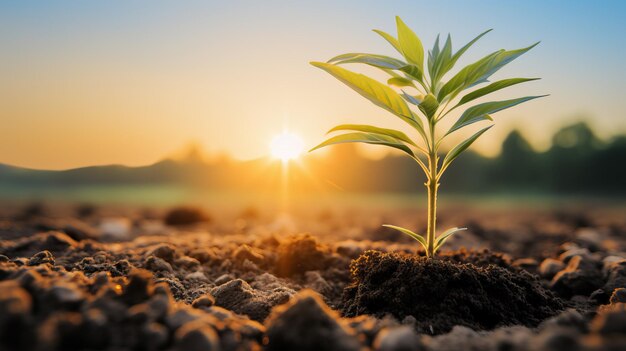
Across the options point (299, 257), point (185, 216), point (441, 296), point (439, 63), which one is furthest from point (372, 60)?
point (185, 216)

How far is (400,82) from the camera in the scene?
2.85 metres

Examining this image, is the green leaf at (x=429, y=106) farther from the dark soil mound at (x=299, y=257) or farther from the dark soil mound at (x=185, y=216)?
the dark soil mound at (x=185, y=216)

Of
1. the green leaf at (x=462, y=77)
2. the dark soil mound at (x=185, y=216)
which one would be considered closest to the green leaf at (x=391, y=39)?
the green leaf at (x=462, y=77)

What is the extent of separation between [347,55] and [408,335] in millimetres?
1836

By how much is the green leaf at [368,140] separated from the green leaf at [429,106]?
25 centimetres

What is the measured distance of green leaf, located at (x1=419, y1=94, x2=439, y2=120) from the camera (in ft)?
8.61

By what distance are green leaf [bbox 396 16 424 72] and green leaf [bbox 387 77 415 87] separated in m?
0.14

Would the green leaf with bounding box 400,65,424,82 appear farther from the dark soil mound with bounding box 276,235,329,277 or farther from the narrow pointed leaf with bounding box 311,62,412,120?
the dark soil mound with bounding box 276,235,329,277

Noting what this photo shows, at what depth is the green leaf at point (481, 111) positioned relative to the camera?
2.74 m

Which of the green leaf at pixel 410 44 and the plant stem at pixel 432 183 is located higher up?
the green leaf at pixel 410 44

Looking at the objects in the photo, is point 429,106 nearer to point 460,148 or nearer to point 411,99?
point 411,99

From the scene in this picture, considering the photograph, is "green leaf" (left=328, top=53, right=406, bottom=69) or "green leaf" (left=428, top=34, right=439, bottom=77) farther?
"green leaf" (left=428, top=34, right=439, bottom=77)

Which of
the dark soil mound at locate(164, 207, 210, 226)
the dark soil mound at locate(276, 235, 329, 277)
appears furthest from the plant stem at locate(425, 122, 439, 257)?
the dark soil mound at locate(164, 207, 210, 226)

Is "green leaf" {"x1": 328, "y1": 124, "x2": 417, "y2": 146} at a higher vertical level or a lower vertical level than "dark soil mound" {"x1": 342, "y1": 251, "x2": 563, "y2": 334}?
higher
